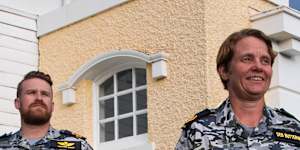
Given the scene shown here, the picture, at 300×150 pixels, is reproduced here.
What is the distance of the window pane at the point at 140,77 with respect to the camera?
7.14m

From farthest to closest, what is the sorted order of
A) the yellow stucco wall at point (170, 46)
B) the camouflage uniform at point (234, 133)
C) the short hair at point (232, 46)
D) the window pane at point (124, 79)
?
the window pane at point (124, 79) < the yellow stucco wall at point (170, 46) < the short hair at point (232, 46) < the camouflage uniform at point (234, 133)

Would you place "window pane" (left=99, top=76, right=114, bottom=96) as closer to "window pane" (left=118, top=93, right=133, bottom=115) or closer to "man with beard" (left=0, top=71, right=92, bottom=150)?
"window pane" (left=118, top=93, right=133, bottom=115)

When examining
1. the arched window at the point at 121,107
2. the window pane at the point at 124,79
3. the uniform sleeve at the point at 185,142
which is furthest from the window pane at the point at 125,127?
the uniform sleeve at the point at 185,142

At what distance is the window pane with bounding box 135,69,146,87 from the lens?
714cm

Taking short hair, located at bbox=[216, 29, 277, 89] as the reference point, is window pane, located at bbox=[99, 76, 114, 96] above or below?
above

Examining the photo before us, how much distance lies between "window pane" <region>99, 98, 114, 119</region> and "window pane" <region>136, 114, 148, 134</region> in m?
0.48

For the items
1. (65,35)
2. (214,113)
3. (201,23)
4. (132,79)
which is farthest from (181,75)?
(214,113)

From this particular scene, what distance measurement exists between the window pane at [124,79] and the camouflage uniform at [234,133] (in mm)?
4452

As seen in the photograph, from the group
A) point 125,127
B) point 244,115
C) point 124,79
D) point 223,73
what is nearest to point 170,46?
point 124,79

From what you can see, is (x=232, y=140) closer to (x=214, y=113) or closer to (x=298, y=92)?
(x=214, y=113)

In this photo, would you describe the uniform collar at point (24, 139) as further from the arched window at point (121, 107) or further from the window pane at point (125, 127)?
the window pane at point (125, 127)

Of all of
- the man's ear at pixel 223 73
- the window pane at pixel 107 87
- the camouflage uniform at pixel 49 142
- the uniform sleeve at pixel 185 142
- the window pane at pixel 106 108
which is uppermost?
the window pane at pixel 107 87

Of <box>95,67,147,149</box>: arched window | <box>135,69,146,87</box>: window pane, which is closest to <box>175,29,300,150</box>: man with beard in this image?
<box>95,67,147,149</box>: arched window

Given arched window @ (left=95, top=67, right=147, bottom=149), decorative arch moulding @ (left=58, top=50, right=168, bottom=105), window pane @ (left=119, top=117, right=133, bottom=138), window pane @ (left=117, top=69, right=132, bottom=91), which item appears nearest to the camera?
decorative arch moulding @ (left=58, top=50, right=168, bottom=105)
